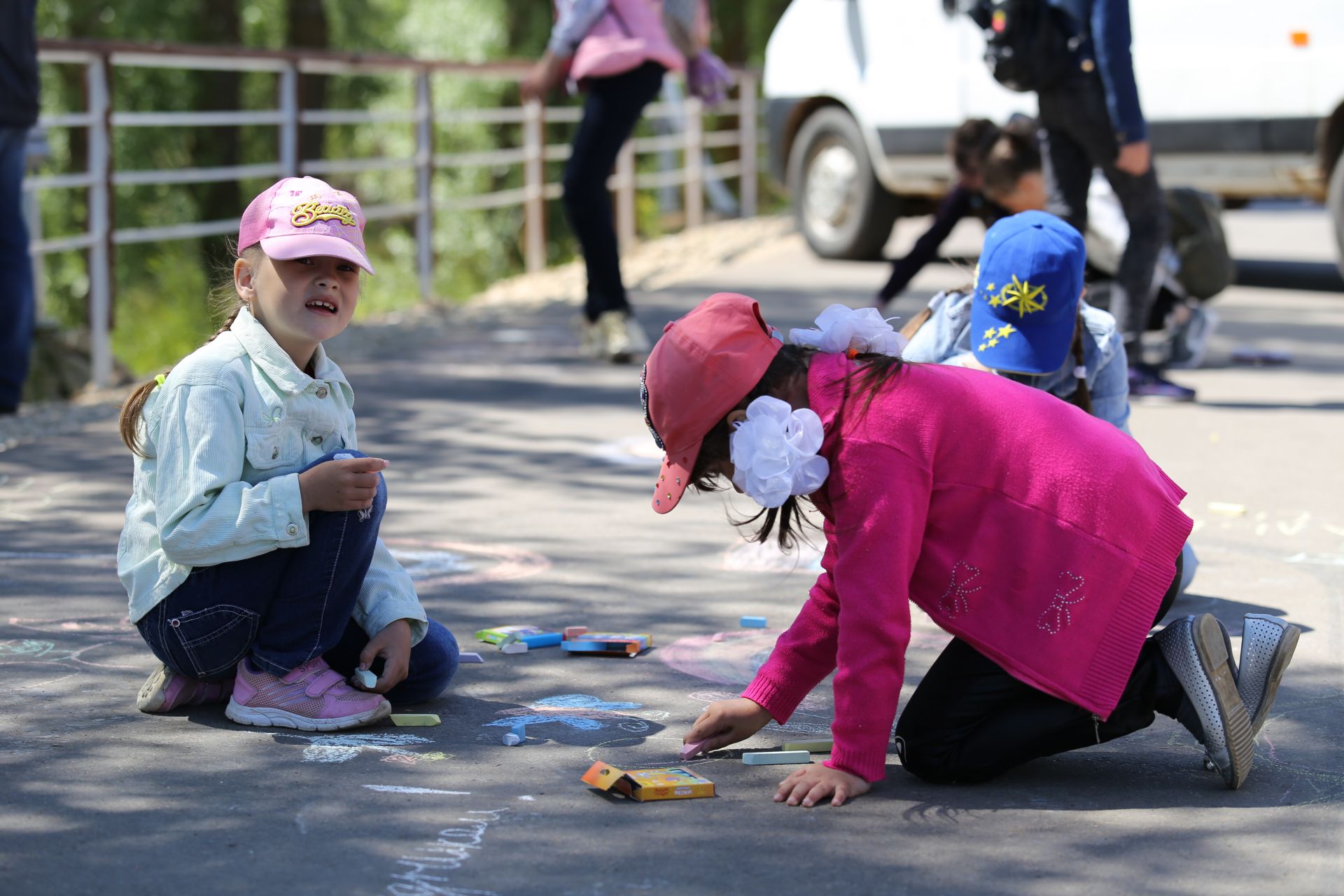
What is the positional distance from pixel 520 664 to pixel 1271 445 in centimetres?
331

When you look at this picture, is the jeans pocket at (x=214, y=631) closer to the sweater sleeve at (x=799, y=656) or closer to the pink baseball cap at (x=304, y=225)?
the pink baseball cap at (x=304, y=225)

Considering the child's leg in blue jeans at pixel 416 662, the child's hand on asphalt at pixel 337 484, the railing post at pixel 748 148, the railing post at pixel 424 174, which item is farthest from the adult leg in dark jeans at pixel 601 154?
the railing post at pixel 748 148

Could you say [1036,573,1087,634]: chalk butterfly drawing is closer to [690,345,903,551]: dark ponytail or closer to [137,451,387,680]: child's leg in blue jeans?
[690,345,903,551]: dark ponytail

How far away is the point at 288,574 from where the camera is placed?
3039mm

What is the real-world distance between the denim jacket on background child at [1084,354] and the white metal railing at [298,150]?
13.2 feet

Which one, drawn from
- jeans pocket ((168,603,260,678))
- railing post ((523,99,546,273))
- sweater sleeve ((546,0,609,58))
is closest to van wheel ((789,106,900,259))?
railing post ((523,99,546,273))

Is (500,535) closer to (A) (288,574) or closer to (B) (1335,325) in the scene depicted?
(A) (288,574)

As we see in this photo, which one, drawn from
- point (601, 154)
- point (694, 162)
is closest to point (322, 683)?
point (601, 154)

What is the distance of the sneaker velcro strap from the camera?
121 inches

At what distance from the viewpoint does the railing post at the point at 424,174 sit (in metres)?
10.2

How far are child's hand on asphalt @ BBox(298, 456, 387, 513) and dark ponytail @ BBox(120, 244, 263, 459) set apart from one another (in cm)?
33

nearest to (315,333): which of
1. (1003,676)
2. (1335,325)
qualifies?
(1003,676)

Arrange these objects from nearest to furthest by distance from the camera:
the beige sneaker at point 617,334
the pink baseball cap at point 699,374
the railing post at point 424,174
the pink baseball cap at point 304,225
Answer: the pink baseball cap at point 699,374 → the pink baseball cap at point 304,225 → the beige sneaker at point 617,334 → the railing post at point 424,174

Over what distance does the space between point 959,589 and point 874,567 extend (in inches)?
7.6
